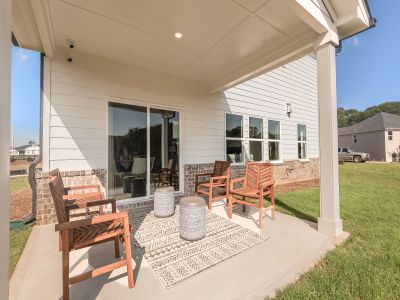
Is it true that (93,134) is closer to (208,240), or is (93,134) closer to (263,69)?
(208,240)

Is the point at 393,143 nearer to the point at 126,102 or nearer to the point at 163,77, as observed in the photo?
the point at 163,77

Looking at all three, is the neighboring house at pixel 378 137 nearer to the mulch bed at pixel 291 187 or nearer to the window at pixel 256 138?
the mulch bed at pixel 291 187

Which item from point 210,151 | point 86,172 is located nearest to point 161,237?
point 86,172

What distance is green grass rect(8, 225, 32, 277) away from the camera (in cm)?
236

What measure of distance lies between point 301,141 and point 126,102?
762 cm

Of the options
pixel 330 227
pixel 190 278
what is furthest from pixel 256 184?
pixel 190 278

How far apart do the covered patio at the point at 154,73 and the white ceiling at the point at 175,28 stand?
0.02 meters

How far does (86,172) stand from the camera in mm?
3863

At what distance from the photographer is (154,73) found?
480cm

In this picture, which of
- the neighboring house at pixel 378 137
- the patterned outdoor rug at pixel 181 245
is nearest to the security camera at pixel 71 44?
the patterned outdoor rug at pixel 181 245

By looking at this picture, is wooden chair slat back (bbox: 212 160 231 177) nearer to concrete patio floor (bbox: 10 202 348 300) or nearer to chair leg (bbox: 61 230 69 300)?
concrete patio floor (bbox: 10 202 348 300)

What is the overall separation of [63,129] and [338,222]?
4931 mm

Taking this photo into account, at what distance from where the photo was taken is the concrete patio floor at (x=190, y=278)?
1838mm

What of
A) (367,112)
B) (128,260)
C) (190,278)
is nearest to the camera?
(128,260)
